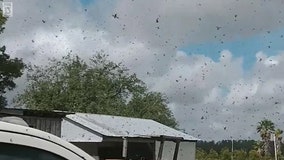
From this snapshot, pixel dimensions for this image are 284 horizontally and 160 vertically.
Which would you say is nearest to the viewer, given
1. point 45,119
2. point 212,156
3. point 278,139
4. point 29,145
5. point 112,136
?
point 29,145

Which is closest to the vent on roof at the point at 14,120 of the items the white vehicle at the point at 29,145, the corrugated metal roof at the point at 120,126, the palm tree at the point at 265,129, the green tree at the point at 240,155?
the white vehicle at the point at 29,145

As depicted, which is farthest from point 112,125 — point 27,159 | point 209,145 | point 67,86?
point 27,159

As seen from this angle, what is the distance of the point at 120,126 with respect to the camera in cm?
3344

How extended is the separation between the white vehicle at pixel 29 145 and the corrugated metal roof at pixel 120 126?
26.8 m

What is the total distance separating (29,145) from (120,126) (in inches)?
1243

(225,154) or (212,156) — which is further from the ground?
(225,154)

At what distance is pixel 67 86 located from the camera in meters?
54.5

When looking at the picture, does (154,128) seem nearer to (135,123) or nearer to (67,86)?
(135,123)

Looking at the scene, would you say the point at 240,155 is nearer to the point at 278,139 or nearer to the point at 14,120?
the point at 278,139

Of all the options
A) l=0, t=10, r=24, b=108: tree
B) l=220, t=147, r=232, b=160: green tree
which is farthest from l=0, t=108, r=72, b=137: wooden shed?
l=220, t=147, r=232, b=160: green tree

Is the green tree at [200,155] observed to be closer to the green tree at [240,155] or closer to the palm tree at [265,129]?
the green tree at [240,155]

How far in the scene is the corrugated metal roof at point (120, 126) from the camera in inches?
1206

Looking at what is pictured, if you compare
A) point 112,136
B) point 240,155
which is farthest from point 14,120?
point 240,155

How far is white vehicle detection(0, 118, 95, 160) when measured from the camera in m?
1.93
